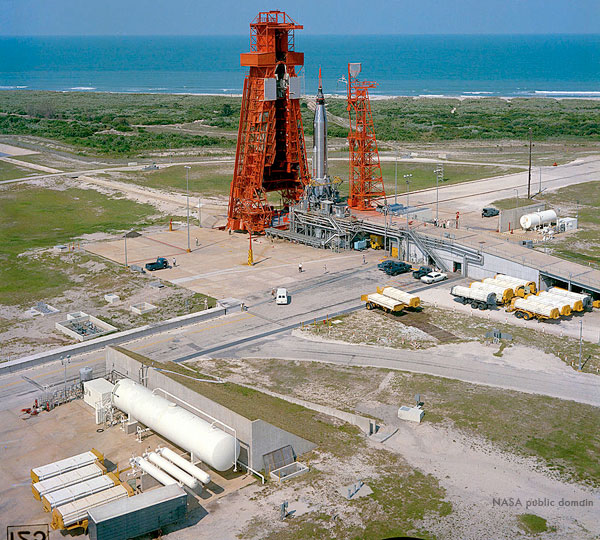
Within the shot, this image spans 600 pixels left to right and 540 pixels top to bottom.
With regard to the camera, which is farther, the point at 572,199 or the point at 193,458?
the point at 572,199

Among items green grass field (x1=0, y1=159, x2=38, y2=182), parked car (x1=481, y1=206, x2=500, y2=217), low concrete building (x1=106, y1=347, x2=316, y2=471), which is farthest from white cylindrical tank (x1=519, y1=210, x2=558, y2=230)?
green grass field (x1=0, y1=159, x2=38, y2=182)

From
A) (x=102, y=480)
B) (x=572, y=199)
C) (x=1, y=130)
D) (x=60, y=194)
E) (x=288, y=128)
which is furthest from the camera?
(x=1, y=130)

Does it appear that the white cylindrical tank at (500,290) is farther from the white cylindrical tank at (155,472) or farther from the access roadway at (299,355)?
the white cylindrical tank at (155,472)

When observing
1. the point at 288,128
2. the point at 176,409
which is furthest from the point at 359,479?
the point at 288,128

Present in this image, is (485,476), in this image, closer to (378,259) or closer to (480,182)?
(378,259)

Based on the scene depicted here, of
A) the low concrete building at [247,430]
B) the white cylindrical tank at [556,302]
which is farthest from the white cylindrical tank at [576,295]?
the low concrete building at [247,430]

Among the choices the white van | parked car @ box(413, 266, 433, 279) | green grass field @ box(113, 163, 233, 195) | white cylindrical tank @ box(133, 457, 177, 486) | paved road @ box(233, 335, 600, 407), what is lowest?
white cylindrical tank @ box(133, 457, 177, 486)

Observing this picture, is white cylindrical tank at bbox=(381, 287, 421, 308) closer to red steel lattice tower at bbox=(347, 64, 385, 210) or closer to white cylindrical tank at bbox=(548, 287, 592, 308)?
white cylindrical tank at bbox=(548, 287, 592, 308)
